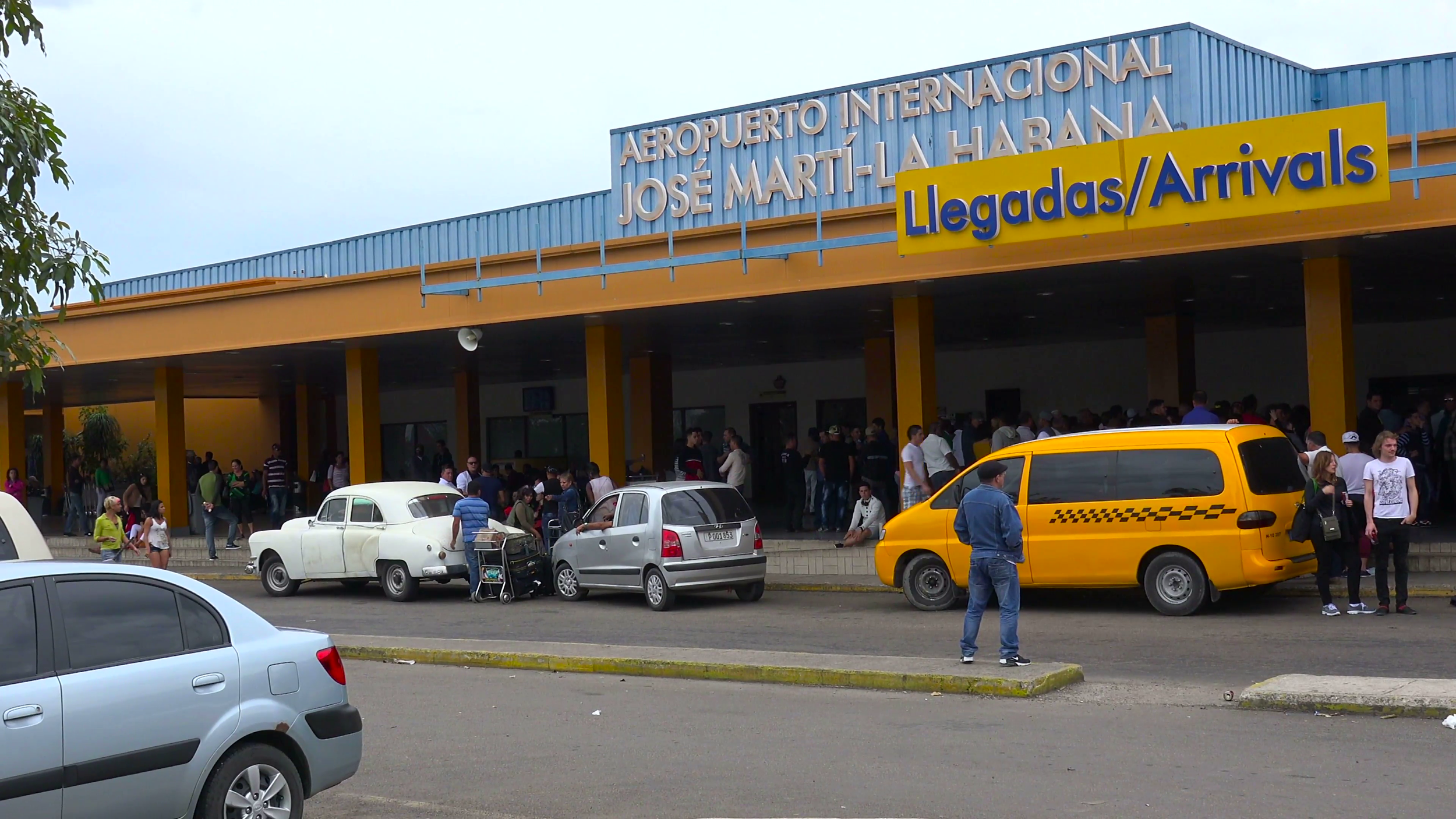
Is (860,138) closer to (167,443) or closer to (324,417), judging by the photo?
(167,443)

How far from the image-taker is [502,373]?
35719mm

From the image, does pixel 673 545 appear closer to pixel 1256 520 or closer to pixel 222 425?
pixel 1256 520

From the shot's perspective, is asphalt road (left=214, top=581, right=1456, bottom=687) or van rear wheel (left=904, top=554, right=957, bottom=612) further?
van rear wheel (left=904, top=554, right=957, bottom=612)

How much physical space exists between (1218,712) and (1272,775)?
196 cm

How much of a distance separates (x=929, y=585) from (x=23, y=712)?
11595 millimetres

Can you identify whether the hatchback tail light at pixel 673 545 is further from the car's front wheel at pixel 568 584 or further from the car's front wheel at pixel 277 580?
the car's front wheel at pixel 277 580

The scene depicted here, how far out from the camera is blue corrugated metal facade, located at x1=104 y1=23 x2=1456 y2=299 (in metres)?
21.9

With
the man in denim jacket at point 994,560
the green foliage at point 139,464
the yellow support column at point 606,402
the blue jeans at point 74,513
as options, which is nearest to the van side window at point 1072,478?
the man in denim jacket at point 994,560

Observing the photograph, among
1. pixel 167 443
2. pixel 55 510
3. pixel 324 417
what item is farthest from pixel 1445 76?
pixel 55 510

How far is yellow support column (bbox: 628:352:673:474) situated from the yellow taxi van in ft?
46.1

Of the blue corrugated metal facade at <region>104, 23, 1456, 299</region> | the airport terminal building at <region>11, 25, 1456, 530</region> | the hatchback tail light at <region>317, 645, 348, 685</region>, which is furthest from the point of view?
the blue corrugated metal facade at <region>104, 23, 1456, 299</region>

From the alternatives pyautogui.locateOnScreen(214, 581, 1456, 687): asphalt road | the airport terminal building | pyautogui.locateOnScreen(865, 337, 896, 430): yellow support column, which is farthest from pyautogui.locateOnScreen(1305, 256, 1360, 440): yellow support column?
pyautogui.locateOnScreen(865, 337, 896, 430): yellow support column

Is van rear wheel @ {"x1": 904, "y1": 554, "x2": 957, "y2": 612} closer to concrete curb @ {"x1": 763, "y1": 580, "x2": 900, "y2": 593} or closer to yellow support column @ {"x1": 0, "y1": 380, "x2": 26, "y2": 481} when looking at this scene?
concrete curb @ {"x1": 763, "y1": 580, "x2": 900, "y2": 593}

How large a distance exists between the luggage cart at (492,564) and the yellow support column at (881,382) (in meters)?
10.8
